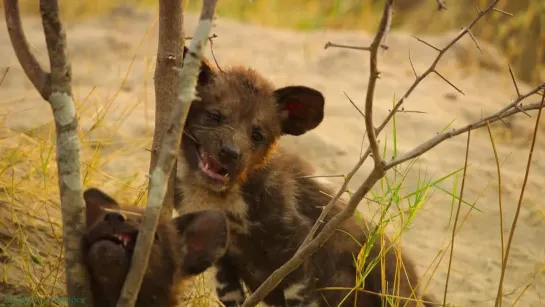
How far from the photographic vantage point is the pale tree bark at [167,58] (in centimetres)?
367

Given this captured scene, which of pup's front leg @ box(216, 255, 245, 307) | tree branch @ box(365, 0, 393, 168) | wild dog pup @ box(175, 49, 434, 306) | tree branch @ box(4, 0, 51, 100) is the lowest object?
pup's front leg @ box(216, 255, 245, 307)

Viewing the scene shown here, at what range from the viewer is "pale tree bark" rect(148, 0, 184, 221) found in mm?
3672

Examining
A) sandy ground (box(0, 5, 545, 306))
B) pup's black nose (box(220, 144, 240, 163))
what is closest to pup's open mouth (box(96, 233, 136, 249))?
pup's black nose (box(220, 144, 240, 163))

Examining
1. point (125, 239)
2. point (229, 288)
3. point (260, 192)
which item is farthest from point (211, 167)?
point (125, 239)

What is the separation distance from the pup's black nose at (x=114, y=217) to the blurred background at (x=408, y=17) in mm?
6845

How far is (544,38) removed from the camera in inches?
391

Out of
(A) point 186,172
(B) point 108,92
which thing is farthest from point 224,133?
(B) point 108,92

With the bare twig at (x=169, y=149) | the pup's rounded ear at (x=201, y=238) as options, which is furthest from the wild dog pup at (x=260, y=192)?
Answer: the bare twig at (x=169, y=149)

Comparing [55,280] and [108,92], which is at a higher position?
[108,92]

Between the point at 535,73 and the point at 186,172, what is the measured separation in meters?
6.98

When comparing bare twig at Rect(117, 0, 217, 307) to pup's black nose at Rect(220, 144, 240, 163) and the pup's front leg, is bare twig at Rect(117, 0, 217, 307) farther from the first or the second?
the pup's front leg

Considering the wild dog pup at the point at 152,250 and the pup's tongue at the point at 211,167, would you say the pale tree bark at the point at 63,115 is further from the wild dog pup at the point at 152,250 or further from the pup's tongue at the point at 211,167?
the pup's tongue at the point at 211,167

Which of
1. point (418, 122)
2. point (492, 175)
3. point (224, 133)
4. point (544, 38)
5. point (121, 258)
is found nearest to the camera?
point (121, 258)

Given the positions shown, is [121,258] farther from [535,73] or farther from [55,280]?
[535,73]
